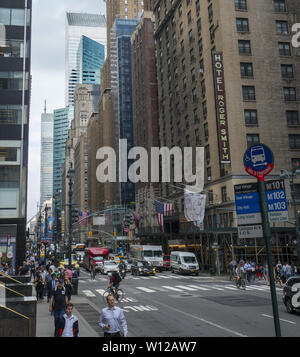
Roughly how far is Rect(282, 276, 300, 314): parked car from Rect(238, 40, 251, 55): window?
36626mm

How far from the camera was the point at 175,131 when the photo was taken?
6300cm

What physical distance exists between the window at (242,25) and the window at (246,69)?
460cm

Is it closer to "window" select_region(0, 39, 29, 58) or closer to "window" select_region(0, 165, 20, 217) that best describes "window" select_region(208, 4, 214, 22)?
"window" select_region(0, 39, 29, 58)

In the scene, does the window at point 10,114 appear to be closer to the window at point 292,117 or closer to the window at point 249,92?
the window at point 249,92

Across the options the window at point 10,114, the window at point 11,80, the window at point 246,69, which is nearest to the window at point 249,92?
the window at point 246,69

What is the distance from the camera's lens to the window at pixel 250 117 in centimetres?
4516

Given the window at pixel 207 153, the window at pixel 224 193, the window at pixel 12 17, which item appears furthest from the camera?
the window at pixel 207 153

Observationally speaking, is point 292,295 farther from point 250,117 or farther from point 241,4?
point 241,4

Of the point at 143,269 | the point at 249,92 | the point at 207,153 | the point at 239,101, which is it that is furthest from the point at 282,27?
the point at 143,269

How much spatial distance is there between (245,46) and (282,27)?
6.12 metres

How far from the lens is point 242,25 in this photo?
155 feet

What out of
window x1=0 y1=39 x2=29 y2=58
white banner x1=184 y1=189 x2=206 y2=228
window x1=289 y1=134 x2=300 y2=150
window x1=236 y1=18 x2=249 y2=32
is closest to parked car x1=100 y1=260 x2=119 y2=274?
white banner x1=184 y1=189 x2=206 y2=228
